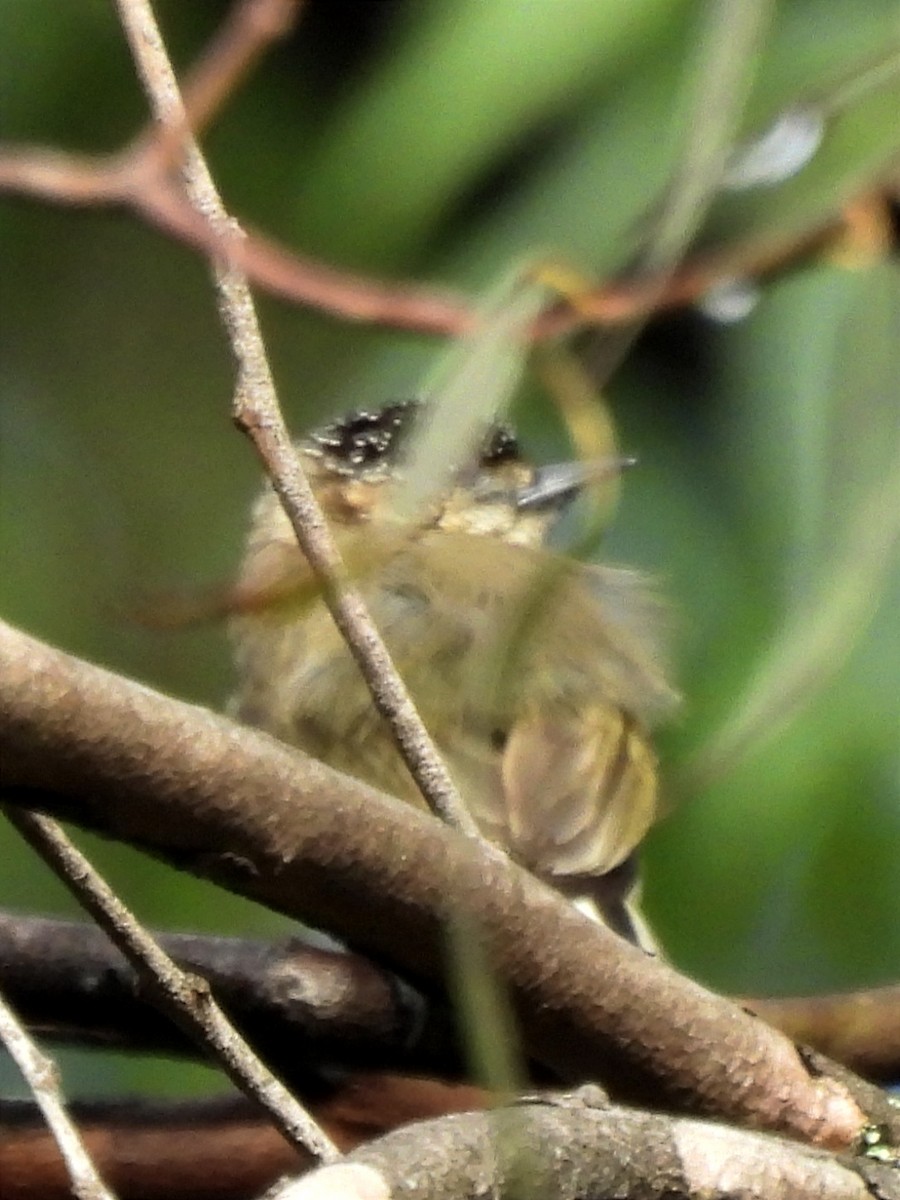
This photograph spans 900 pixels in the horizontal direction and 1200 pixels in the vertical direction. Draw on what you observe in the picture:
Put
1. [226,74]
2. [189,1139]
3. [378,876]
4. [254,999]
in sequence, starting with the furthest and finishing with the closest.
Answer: [189,1139] < [254,999] < [378,876] < [226,74]

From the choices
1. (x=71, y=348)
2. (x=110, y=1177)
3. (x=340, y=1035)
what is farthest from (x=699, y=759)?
(x=71, y=348)

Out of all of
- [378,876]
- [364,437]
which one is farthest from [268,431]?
[364,437]

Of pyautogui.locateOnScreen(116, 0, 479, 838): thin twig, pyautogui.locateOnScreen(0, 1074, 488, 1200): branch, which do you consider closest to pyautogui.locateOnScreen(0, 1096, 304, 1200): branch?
pyautogui.locateOnScreen(0, 1074, 488, 1200): branch

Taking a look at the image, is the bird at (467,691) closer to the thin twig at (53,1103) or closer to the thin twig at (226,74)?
the thin twig at (53,1103)

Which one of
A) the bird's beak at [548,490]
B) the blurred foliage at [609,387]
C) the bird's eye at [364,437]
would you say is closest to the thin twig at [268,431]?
the blurred foliage at [609,387]

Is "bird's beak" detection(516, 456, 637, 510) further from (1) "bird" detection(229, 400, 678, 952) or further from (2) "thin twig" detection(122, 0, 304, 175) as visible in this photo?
(2) "thin twig" detection(122, 0, 304, 175)

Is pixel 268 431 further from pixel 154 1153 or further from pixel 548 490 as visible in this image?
pixel 548 490
